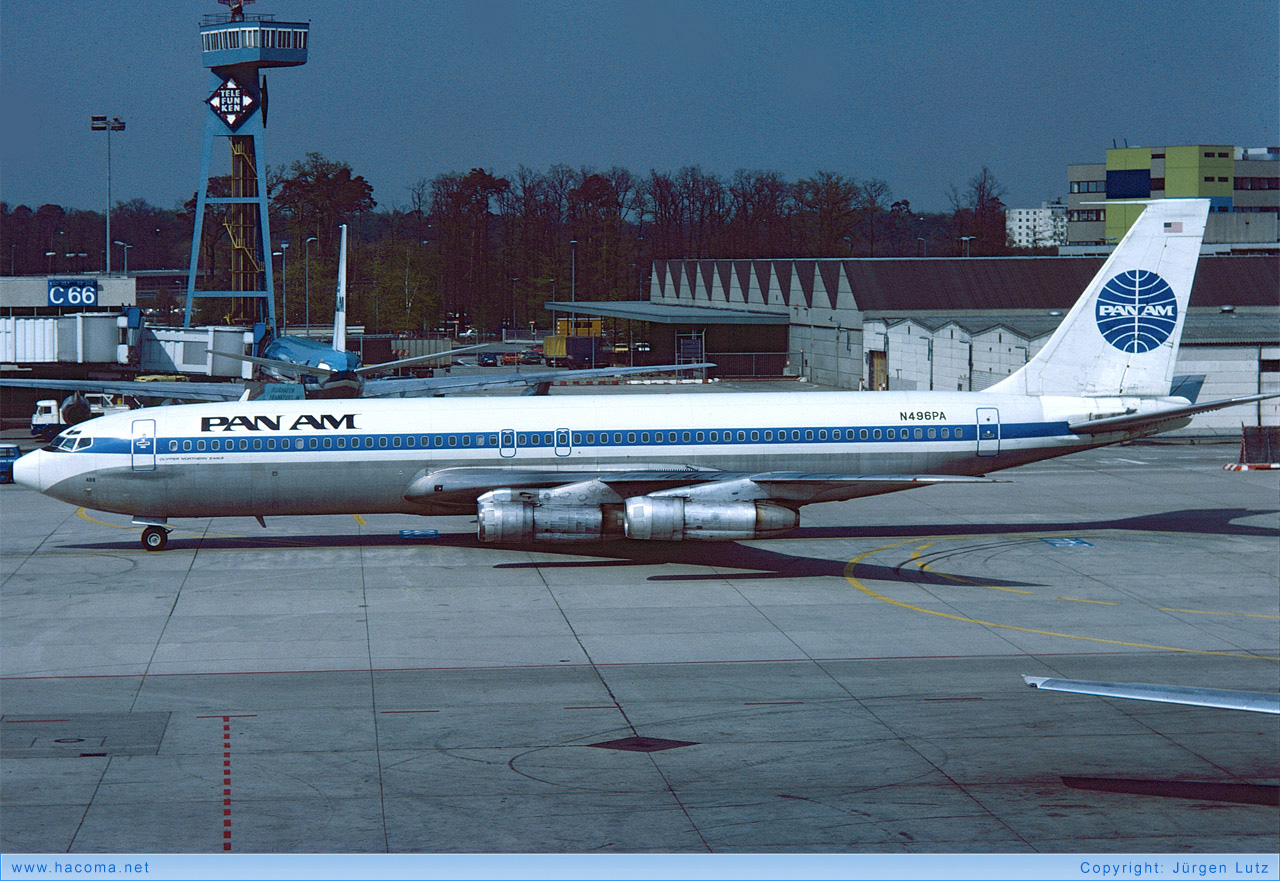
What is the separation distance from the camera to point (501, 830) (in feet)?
56.8

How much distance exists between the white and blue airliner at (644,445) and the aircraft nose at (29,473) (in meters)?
0.08

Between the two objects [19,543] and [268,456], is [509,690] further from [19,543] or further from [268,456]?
[19,543]

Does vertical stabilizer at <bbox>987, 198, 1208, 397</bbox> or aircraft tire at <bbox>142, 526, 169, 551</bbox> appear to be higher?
vertical stabilizer at <bbox>987, 198, 1208, 397</bbox>

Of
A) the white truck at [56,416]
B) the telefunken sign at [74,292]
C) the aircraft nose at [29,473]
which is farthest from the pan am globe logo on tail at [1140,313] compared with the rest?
the telefunken sign at [74,292]

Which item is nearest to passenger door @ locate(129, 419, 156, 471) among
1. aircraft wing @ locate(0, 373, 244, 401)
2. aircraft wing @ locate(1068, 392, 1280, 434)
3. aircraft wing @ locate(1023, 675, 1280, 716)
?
aircraft wing @ locate(0, 373, 244, 401)

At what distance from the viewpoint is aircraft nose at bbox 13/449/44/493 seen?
36875 millimetres

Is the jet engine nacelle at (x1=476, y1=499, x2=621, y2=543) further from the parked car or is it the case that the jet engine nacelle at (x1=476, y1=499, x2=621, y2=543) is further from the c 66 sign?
the c 66 sign

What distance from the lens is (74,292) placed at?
3125 inches

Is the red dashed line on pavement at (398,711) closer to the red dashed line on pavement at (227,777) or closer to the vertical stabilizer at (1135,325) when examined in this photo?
the red dashed line on pavement at (227,777)

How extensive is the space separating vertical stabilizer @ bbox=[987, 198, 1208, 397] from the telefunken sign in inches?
2383

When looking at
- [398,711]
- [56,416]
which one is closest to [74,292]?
[56,416]

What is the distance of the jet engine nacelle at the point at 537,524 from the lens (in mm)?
34312

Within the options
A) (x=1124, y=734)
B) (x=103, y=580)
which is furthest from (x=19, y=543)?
(x=1124, y=734)

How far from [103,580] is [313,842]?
20.0 m
